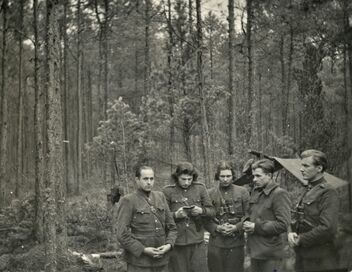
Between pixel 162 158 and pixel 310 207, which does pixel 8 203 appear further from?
pixel 310 207

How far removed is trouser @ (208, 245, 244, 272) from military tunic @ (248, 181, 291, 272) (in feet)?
2.03

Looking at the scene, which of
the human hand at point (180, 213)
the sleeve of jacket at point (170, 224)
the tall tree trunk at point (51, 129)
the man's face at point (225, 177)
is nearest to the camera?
the sleeve of jacket at point (170, 224)

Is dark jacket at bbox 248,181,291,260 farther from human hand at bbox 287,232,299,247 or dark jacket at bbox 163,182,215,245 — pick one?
dark jacket at bbox 163,182,215,245

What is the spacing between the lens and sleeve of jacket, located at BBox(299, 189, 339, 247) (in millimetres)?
5090

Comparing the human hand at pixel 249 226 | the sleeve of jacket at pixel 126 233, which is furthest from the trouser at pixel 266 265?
the sleeve of jacket at pixel 126 233

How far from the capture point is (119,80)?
39250 mm

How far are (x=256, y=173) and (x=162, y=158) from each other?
48.6 feet

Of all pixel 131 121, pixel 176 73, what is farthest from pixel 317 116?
pixel 131 121

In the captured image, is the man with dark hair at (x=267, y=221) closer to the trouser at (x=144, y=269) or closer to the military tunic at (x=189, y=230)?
the military tunic at (x=189, y=230)

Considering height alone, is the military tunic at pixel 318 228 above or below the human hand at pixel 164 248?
above

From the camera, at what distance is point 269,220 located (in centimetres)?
614

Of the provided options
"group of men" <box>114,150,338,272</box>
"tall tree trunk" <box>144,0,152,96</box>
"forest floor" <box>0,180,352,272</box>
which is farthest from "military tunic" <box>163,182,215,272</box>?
"tall tree trunk" <box>144,0,152,96</box>

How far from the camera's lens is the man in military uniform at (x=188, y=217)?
680cm

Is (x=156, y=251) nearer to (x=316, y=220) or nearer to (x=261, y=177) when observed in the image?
(x=261, y=177)
